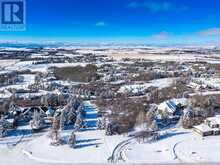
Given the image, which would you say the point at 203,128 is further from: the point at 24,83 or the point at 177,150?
the point at 24,83

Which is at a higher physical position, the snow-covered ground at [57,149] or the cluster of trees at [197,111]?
the cluster of trees at [197,111]

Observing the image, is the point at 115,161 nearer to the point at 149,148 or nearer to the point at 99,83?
the point at 149,148

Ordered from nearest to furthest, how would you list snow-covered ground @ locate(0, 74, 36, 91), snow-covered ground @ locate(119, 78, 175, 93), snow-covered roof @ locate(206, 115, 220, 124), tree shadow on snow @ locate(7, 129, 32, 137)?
1. tree shadow on snow @ locate(7, 129, 32, 137)
2. snow-covered roof @ locate(206, 115, 220, 124)
3. snow-covered ground @ locate(119, 78, 175, 93)
4. snow-covered ground @ locate(0, 74, 36, 91)

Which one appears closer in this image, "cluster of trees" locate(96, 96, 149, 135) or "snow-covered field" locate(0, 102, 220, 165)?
"snow-covered field" locate(0, 102, 220, 165)

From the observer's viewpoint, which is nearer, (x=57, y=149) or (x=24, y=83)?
(x=57, y=149)

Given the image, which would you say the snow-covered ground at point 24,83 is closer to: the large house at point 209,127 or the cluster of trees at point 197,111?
the cluster of trees at point 197,111

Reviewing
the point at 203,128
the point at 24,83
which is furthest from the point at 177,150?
the point at 24,83

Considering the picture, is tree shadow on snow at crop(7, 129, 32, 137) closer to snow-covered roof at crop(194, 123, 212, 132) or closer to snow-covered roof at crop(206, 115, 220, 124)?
snow-covered roof at crop(194, 123, 212, 132)

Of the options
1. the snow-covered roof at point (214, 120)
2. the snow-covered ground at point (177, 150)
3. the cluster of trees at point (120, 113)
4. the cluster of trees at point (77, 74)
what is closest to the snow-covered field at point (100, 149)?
the snow-covered ground at point (177, 150)

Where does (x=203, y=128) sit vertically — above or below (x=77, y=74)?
below

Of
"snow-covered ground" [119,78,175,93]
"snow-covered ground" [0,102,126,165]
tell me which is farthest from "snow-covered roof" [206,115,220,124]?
"snow-covered ground" [119,78,175,93]

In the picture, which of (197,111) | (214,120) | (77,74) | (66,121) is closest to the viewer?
(214,120)
